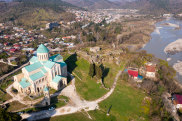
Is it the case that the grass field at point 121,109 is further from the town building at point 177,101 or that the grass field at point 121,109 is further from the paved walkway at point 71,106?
the town building at point 177,101

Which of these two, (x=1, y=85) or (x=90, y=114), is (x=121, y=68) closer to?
(x=90, y=114)

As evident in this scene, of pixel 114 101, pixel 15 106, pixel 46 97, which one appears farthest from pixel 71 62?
pixel 15 106

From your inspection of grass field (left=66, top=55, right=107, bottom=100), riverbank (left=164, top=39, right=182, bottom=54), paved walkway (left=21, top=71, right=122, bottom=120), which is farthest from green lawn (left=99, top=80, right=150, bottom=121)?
riverbank (left=164, top=39, right=182, bottom=54)

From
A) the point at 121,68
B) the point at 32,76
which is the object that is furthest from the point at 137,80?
the point at 32,76

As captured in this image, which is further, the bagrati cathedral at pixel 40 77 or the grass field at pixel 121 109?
the bagrati cathedral at pixel 40 77

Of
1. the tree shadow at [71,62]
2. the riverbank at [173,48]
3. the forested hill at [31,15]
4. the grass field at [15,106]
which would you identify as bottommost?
the grass field at [15,106]

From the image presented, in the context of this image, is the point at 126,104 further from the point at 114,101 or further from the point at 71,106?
the point at 71,106

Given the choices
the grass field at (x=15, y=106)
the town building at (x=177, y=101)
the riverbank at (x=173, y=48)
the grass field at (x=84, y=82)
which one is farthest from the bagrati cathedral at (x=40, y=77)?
the riverbank at (x=173, y=48)
